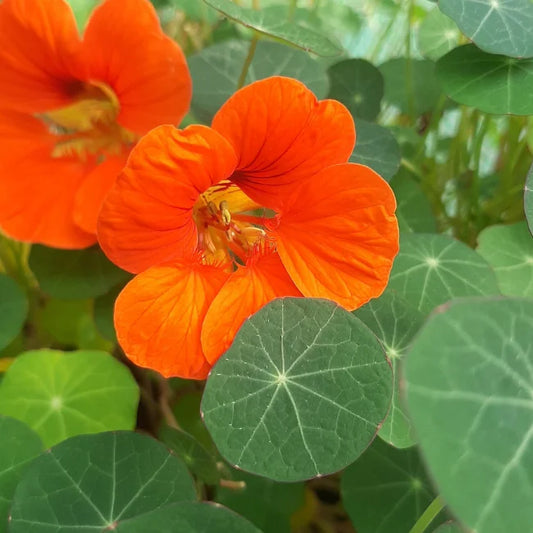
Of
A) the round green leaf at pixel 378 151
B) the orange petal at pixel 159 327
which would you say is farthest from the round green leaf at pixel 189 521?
the round green leaf at pixel 378 151

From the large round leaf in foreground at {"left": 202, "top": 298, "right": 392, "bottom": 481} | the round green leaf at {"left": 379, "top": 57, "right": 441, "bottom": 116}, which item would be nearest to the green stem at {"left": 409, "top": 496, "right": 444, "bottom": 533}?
the large round leaf in foreground at {"left": 202, "top": 298, "right": 392, "bottom": 481}

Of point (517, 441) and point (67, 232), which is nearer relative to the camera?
point (517, 441)

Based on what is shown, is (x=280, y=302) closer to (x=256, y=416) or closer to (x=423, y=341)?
(x=256, y=416)

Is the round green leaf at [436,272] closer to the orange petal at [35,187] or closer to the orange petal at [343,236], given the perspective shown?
the orange petal at [343,236]

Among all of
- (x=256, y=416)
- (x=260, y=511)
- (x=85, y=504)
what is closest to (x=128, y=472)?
(x=85, y=504)

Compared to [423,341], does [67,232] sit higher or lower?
lower

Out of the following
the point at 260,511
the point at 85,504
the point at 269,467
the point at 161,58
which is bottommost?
the point at 260,511

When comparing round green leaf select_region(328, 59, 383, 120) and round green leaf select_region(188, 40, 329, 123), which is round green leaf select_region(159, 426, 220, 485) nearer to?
round green leaf select_region(188, 40, 329, 123)
